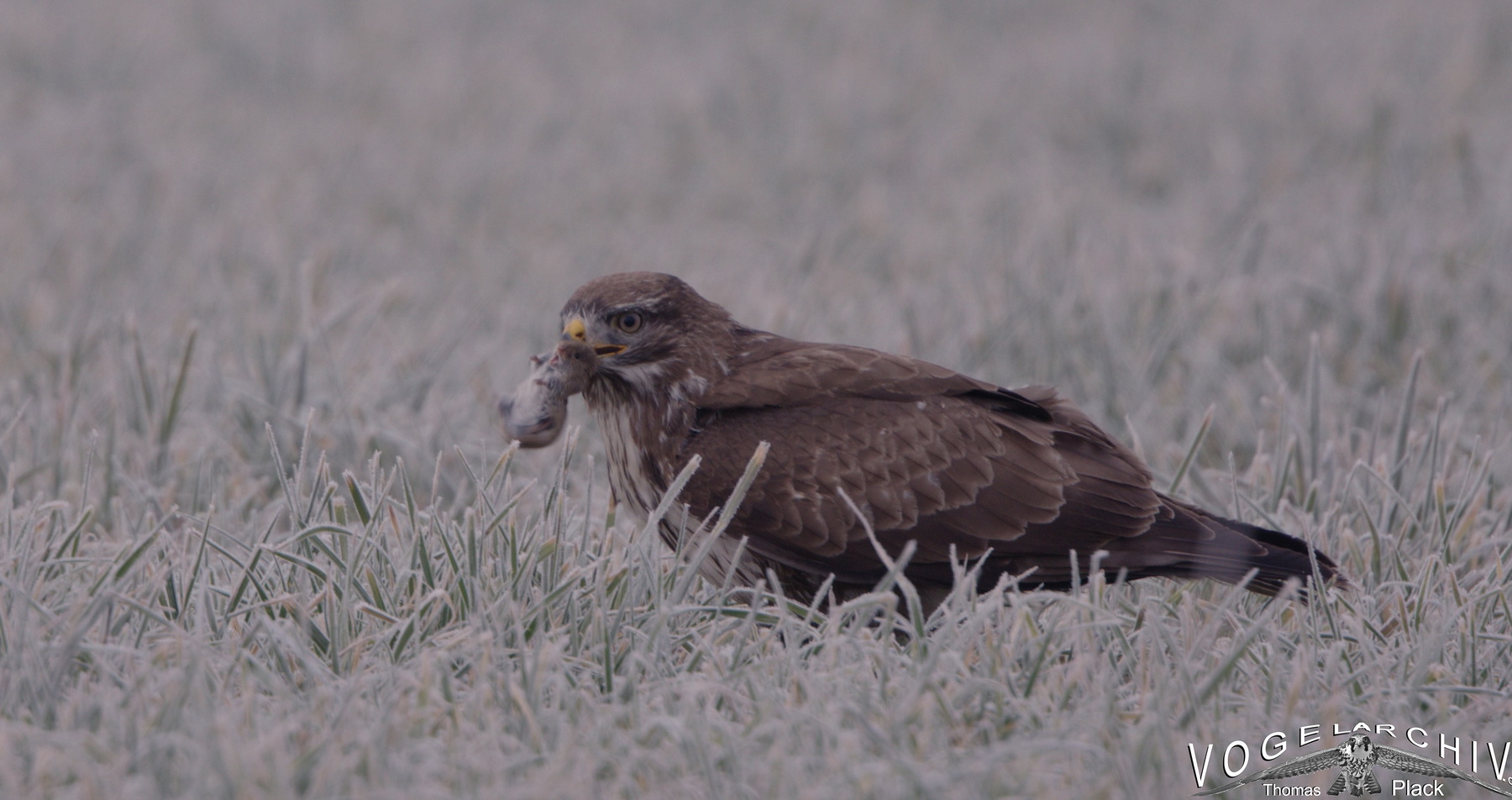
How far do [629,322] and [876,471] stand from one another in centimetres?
80

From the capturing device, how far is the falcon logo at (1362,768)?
276 cm

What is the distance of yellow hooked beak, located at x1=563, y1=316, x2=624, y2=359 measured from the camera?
384 cm

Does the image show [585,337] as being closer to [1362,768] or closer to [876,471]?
[876,471]

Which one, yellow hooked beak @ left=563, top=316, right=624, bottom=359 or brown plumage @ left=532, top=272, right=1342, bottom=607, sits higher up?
yellow hooked beak @ left=563, top=316, right=624, bottom=359

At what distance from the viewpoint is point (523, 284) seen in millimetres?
7191

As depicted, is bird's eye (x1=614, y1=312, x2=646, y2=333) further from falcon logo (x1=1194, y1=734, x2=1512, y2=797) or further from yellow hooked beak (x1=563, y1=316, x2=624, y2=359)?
falcon logo (x1=1194, y1=734, x2=1512, y2=797)

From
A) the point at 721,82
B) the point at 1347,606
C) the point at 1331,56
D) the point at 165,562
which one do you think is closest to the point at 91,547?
the point at 165,562

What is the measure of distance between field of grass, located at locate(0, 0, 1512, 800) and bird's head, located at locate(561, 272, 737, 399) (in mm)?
415

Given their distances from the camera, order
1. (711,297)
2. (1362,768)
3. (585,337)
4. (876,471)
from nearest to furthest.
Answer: (1362,768) → (876,471) → (585,337) → (711,297)

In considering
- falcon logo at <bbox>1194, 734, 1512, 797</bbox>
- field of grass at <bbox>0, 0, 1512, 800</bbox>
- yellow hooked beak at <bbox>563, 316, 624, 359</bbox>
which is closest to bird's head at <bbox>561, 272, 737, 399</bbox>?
yellow hooked beak at <bbox>563, 316, 624, 359</bbox>

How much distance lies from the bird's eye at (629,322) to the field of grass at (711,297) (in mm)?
517

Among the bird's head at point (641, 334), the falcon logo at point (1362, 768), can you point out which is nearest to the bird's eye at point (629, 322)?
the bird's head at point (641, 334)

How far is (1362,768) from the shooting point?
9.22 ft

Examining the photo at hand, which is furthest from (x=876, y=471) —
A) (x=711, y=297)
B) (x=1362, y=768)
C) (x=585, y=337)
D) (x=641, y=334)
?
(x=711, y=297)
